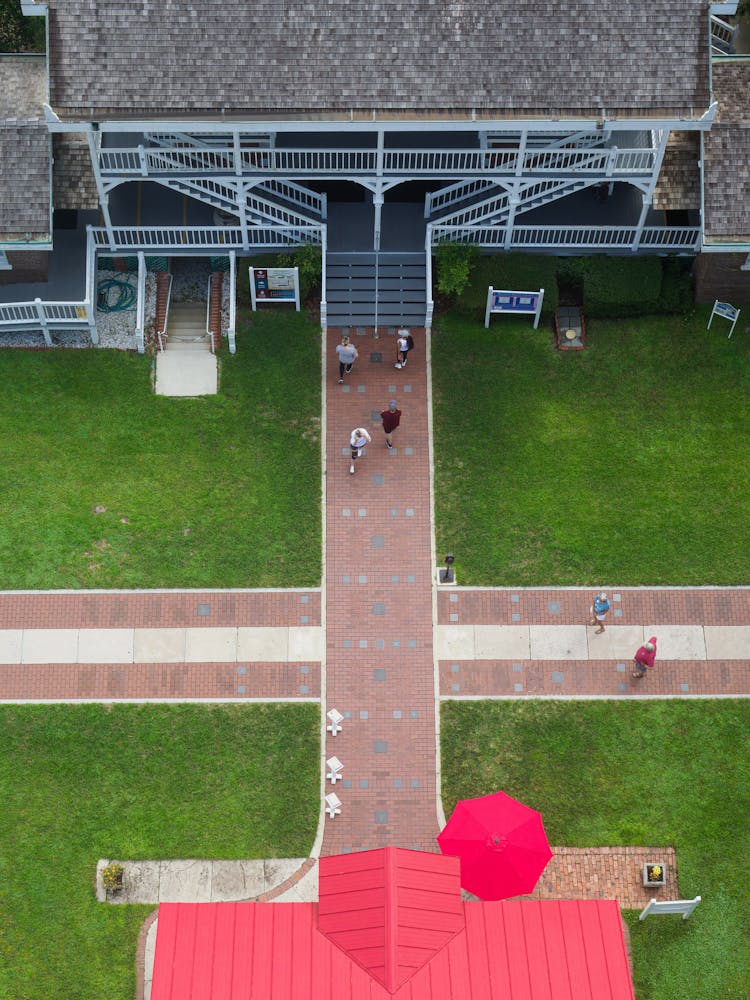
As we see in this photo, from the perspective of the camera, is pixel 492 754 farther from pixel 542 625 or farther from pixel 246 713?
pixel 246 713

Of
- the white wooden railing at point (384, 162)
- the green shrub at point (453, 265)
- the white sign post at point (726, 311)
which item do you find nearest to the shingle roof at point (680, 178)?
the white wooden railing at point (384, 162)

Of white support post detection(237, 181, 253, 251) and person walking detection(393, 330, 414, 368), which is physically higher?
white support post detection(237, 181, 253, 251)

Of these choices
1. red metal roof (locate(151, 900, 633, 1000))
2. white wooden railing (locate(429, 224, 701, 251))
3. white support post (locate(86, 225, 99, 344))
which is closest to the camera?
red metal roof (locate(151, 900, 633, 1000))

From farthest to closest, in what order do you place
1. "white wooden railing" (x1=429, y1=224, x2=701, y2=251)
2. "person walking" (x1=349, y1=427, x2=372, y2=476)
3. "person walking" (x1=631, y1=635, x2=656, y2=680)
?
"white wooden railing" (x1=429, y1=224, x2=701, y2=251)
"person walking" (x1=349, y1=427, x2=372, y2=476)
"person walking" (x1=631, y1=635, x2=656, y2=680)

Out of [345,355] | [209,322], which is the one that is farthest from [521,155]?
[209,322]

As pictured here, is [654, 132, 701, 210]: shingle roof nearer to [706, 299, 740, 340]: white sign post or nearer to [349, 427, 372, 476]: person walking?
[706, 299, 740, 340]: white sign post

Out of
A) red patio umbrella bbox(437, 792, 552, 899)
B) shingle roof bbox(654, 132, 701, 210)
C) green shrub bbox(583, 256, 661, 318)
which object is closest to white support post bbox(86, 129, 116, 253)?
green shrub bbox(583, 256, 661, 318)
